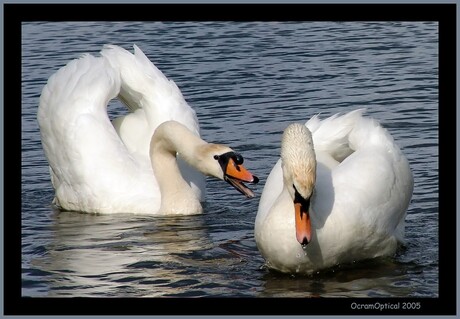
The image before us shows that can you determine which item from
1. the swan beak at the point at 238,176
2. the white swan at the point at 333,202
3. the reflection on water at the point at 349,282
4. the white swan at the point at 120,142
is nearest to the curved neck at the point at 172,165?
the white swan at the point at 120,142

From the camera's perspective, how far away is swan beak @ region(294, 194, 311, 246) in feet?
33.2

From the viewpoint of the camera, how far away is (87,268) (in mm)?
11289

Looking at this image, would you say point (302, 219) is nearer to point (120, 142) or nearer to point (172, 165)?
point (172, 165)

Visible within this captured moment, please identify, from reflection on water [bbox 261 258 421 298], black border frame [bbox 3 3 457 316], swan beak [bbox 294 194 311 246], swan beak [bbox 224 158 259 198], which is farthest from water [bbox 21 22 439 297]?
black border frame [bbox 3 3 457 316]

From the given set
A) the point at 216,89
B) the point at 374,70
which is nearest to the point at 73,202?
the point at 216,89

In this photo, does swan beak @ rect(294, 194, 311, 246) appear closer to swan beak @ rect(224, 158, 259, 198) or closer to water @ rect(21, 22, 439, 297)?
water @ rect(21, 22, 439, 297)

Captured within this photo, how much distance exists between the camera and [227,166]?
40.5 feet

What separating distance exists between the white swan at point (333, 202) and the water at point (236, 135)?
8.1 inches

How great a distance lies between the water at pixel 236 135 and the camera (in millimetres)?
10773

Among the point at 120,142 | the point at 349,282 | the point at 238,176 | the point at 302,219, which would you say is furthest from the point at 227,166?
the point at 302,219

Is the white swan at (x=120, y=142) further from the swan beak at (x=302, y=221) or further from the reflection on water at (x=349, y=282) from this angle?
the swan beak at (x=302, y=221)

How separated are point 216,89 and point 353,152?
4.86 meters

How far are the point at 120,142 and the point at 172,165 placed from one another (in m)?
0.59

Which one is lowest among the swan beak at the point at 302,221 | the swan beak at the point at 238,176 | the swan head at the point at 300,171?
the swan beak at the point at 238,176
